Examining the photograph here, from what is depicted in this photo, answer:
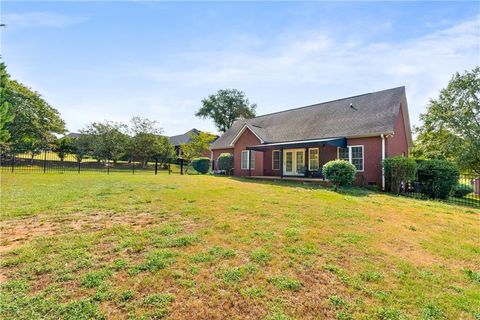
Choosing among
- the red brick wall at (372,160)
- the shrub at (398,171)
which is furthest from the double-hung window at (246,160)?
the shrub at (398,171)

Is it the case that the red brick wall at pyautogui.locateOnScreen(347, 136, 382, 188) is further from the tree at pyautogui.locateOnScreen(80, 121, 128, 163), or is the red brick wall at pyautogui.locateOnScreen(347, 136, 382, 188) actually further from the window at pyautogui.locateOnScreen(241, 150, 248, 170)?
the tree at pyautogui.locateOnScreen(80, 121, 128, 163)

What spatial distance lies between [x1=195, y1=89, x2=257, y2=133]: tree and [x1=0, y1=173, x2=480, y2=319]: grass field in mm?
37518

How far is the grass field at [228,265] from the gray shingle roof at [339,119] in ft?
30.7

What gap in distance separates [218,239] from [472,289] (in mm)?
3515

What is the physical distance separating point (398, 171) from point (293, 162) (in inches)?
281

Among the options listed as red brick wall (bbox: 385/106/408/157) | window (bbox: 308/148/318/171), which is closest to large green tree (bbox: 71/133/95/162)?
window (bbox: 308/148/318/171)

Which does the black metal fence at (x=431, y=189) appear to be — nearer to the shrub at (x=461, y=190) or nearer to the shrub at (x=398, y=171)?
the shrub at (x=398, y=171)

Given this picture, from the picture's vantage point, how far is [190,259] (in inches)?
140

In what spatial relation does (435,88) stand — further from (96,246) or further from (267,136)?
(96,246)

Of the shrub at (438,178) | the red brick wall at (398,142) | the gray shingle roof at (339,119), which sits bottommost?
the shrub at (438,178)

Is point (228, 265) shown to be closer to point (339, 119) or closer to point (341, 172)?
point (341, 172)

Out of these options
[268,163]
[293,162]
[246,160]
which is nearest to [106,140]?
[246,160]

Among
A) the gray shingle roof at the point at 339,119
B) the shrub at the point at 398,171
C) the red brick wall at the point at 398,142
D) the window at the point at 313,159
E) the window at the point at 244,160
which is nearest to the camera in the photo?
the shrub at the point at 398,171

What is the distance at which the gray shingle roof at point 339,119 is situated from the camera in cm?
1438
